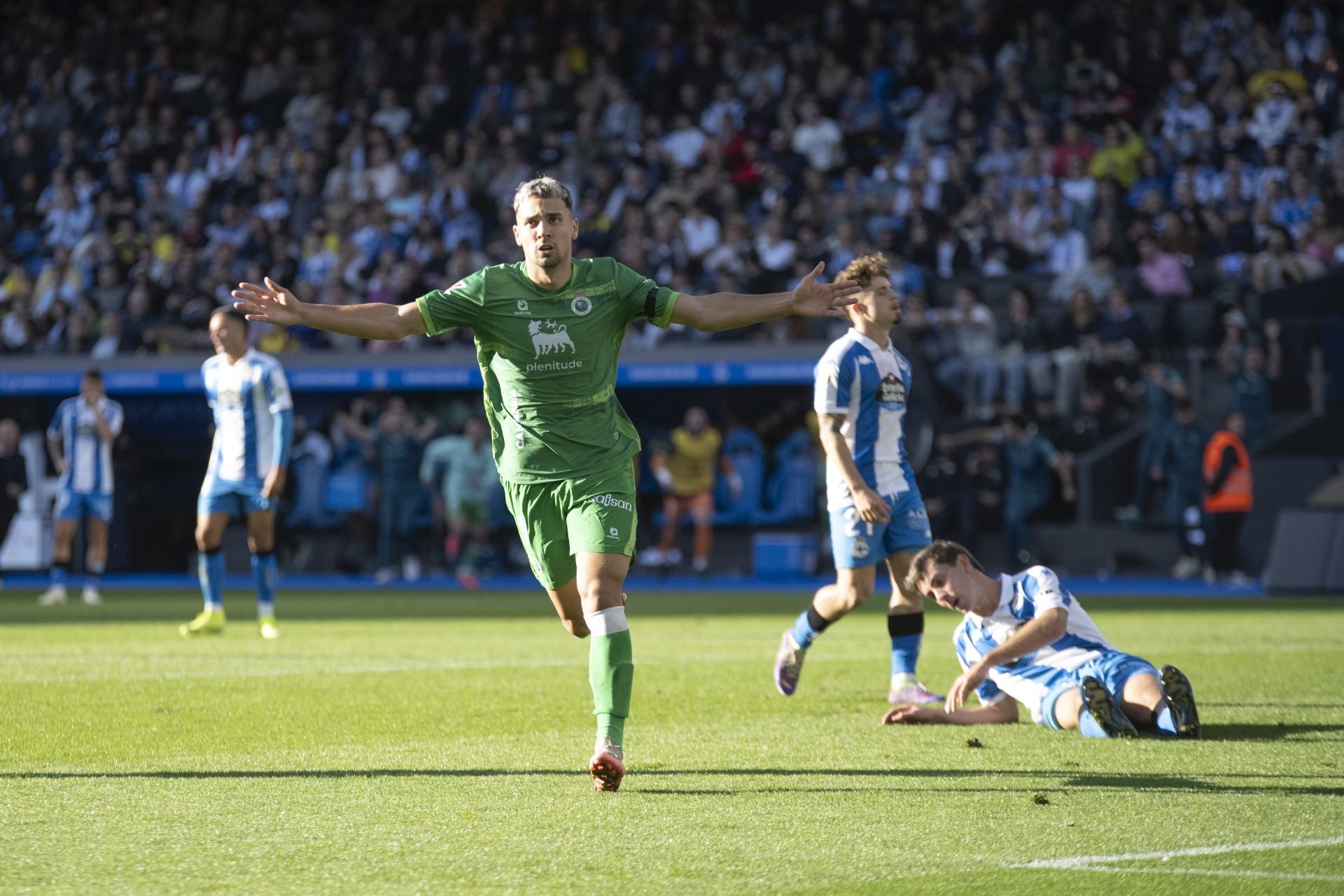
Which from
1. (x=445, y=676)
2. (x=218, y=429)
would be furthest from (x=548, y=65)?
(x=445, y=676)

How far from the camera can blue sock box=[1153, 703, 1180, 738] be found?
22.7ft

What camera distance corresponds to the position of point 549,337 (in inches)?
247

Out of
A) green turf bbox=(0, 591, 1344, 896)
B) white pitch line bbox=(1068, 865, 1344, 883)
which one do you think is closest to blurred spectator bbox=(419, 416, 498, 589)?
green turf bbox=(0, 591, 1344, 896)

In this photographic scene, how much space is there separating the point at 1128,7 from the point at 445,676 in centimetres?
1939

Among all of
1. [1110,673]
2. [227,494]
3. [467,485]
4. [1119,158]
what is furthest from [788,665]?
[1119,158]

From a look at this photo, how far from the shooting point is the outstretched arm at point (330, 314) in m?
5.92

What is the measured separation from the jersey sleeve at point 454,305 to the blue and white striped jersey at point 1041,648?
2.50 meters

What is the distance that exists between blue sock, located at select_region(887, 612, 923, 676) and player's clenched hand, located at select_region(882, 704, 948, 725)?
103cm

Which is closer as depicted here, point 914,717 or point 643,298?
point 643,298

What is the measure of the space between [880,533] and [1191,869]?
4.35 m

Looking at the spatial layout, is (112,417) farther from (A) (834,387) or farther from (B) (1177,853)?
(B) (1177,853)

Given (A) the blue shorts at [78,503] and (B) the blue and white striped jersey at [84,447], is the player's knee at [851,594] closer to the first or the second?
(B) the blue and white striped jersey at [84,447]

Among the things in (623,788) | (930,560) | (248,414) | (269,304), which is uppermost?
(269,304)

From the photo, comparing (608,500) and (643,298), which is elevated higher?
(643,298)
